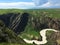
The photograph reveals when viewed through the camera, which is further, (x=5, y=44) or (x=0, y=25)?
(x=0, y=25)

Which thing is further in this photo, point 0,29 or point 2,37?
point 0,29

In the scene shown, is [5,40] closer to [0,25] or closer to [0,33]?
[0,33]

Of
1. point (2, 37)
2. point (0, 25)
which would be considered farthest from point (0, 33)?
point (0, 25)

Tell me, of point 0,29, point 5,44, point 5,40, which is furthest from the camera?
point 0,29

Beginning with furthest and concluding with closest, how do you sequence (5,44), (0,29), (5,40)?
1. (0,29)
2. (5,40)
3. (5,44)

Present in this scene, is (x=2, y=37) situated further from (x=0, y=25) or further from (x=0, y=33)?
(x=0, y=25)

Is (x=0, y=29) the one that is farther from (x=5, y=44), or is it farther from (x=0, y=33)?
(x=5, y=44)

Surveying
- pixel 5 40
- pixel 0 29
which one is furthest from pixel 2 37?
pixel 0 29

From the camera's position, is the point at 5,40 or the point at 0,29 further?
the point at 0,29
